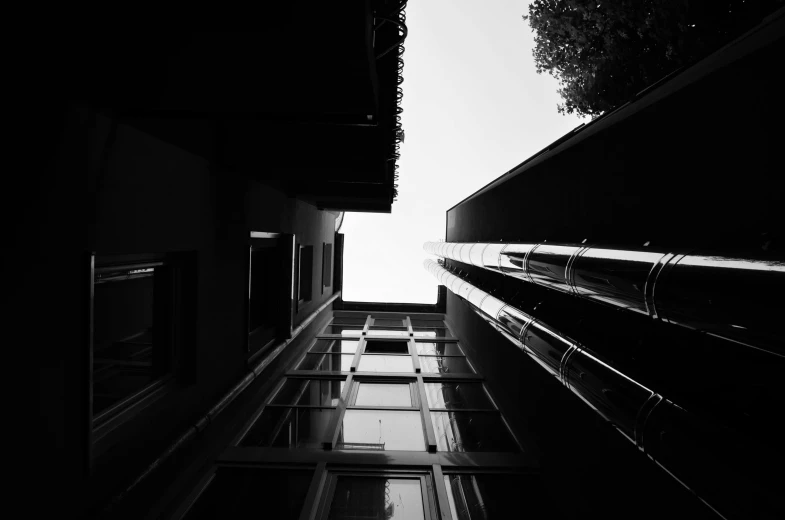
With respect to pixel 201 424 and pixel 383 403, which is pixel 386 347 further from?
pixel 201 424

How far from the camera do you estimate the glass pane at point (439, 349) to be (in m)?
10.8

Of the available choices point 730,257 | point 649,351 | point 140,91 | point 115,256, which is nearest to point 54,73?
point 140,91

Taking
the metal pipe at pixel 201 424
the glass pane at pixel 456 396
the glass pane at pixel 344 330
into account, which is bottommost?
the glass pane at pixel 456 396

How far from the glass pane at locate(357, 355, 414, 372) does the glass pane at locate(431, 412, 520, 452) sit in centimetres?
234

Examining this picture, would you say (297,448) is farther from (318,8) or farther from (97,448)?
(318,8)

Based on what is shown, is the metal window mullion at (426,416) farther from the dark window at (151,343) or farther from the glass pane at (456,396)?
the dark window at (151,343)

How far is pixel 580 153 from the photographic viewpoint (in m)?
4.43

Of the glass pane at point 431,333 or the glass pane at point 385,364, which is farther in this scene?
the glass pane at point 431,333

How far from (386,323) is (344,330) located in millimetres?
1593

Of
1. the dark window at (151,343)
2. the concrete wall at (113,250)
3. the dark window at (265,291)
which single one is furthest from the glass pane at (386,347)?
the dark window at (151,343)

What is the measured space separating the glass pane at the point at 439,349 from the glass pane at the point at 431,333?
0.76 metres

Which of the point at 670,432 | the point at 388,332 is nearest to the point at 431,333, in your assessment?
the point at 388,332

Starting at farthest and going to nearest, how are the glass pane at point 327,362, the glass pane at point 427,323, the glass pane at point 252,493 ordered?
the glass pane at point 427,323 → the glass pane at point 327,362 → the glass pane at point 252,493

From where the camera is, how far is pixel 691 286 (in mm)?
1833
